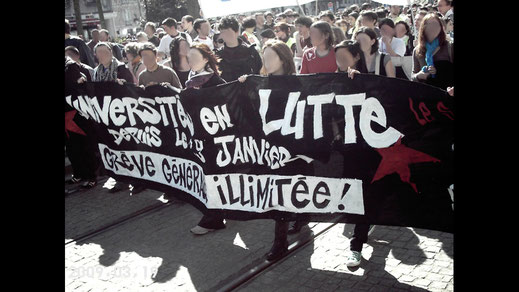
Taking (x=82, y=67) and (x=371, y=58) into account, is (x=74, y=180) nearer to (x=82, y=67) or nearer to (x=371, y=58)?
(x=82, y=67)

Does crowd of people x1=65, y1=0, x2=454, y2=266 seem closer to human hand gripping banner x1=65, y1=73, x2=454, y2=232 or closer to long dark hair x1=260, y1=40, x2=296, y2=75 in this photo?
long dark hair x1=260, y1=40, x2=296, y2=75

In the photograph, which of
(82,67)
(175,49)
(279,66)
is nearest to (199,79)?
(279,66)

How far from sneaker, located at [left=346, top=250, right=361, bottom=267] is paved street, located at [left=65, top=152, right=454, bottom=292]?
0.19 feet

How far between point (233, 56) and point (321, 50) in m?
1.69

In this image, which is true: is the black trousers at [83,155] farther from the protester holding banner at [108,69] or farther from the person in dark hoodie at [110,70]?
the protester holding banner at [108,69]

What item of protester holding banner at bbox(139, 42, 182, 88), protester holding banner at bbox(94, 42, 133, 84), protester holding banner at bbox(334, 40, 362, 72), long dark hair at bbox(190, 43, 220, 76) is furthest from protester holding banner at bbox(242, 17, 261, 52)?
protester holding banner at bbox(334, 40, 362, 72)

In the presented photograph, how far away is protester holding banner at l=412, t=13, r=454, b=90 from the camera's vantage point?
205 inches

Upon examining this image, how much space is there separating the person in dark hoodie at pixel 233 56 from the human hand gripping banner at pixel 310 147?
1764 mm

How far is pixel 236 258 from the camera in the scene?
4793mm

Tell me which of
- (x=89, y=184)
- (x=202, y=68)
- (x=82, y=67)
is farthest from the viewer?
(x=82, y=67)

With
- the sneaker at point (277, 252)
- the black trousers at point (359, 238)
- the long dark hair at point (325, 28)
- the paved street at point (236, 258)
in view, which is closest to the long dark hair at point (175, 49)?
the long dark hair at point (325, 28)

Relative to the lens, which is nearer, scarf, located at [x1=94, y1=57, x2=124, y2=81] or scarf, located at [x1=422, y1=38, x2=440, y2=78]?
scarf, located at [x1=422, y1=38, x2=440, y2=78]
